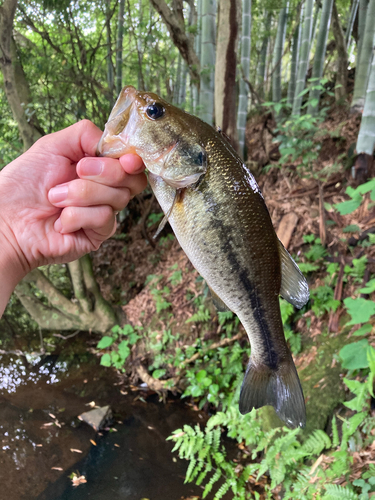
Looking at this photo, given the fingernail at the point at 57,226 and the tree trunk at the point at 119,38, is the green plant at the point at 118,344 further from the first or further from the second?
the tree trunk at the point at 119,38

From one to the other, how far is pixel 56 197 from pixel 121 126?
16.8 inches

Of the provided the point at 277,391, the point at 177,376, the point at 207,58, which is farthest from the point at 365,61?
the point at 177,376

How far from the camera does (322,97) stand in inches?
278

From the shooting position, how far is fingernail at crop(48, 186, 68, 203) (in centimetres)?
136

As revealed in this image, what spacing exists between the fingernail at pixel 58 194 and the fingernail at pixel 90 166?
11 cm

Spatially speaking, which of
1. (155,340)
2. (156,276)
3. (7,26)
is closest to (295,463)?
(155,340)

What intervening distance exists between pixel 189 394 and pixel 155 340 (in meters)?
0.97

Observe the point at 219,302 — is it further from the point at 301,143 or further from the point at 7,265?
the point at 301,143

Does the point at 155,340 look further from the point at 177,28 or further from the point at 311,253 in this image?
the point at 177,28

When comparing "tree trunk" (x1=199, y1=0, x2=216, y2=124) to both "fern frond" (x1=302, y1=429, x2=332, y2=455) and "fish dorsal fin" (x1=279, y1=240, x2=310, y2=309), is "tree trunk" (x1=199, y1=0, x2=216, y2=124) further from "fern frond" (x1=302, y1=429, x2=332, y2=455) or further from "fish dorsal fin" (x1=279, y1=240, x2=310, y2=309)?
"fern frond" (x1=302, y1=429, x2=332, y2=455)

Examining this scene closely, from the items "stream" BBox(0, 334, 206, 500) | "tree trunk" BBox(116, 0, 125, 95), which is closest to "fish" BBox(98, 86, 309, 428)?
"stream" BBox(0, 334, 206, 500)

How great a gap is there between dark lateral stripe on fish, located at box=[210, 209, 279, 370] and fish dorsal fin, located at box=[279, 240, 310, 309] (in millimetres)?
137

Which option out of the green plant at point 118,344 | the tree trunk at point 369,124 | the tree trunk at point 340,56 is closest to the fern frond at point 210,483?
the green plant at point 118,344

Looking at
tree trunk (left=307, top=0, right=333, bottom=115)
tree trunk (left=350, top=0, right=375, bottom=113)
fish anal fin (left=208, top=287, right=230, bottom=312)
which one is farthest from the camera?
tree trunk (left=307, top=0, right=333, bottom=115)
